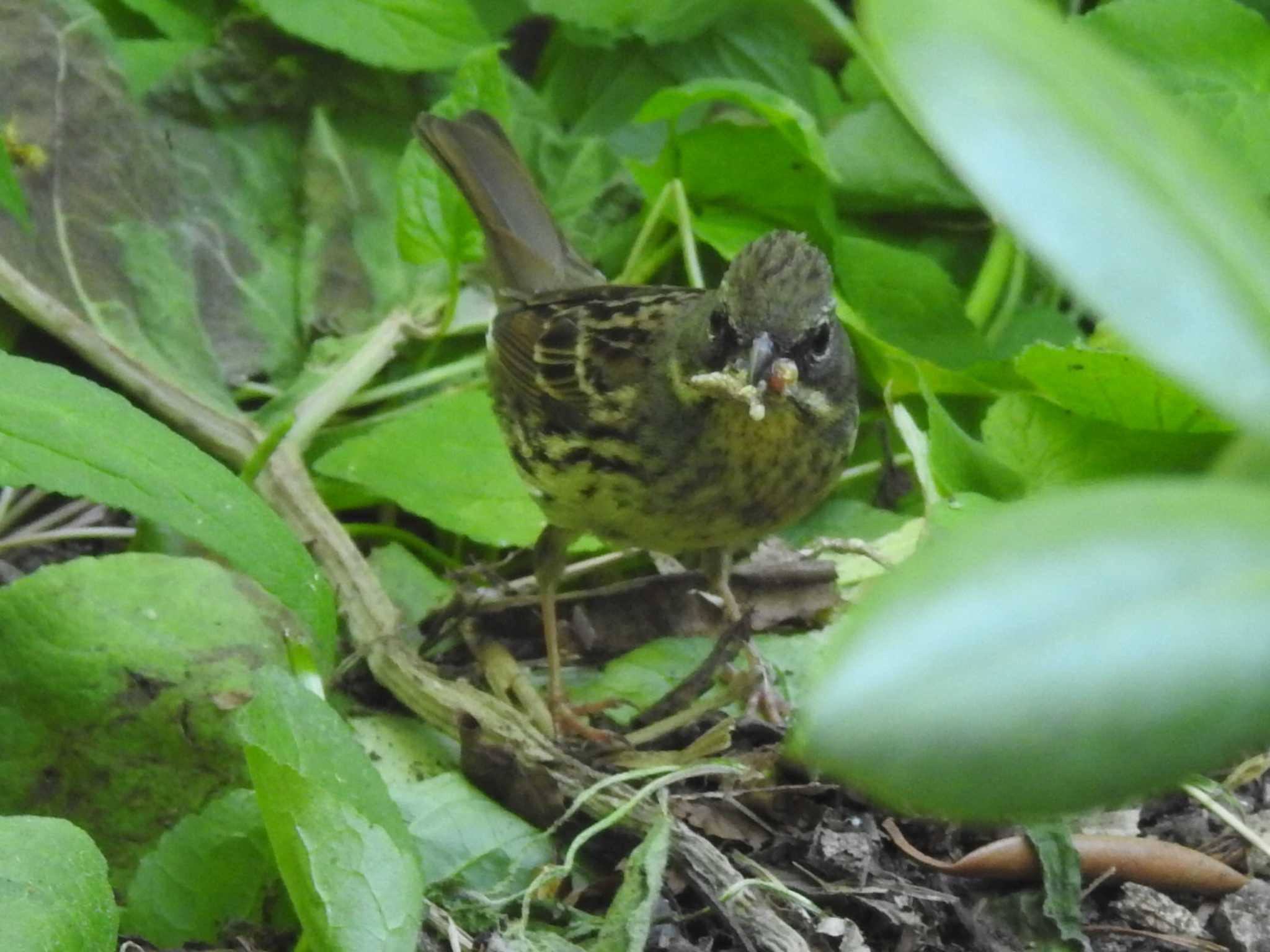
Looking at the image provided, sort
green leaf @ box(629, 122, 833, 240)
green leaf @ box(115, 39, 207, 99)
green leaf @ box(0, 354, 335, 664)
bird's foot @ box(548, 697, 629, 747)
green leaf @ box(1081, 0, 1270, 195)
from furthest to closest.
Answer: green leaf @ box(115, 39, 207, 99)
green leaf @ box(629, 122, 833, 240)
green leaf @ box(1081, 0, 1270, 195)
bird's foot @ box(548, 697, 629, 747)
green leaf @ box(0, 354, 335, 664)

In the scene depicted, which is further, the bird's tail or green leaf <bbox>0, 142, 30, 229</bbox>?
the bird's tail

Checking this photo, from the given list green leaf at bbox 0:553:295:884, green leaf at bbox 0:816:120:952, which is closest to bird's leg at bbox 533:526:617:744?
green leaf at bbox 0:553:295:884

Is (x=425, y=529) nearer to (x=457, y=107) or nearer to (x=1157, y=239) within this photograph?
(x=457, y=107)

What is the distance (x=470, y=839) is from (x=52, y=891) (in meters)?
0.73

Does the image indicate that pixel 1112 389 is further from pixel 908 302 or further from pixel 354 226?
pixel 354 226

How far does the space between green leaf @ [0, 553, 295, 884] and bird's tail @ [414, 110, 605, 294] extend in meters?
1.23

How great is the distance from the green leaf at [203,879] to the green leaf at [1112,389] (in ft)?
4.78

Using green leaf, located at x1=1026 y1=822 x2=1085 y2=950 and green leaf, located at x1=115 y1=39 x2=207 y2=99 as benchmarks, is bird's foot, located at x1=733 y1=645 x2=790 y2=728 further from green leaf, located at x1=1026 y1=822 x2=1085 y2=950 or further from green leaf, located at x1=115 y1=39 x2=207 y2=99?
green leaf, located at x1=115 y1=39 x2=207 y2=99

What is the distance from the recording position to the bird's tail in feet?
10.1

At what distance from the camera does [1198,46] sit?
3121 mm

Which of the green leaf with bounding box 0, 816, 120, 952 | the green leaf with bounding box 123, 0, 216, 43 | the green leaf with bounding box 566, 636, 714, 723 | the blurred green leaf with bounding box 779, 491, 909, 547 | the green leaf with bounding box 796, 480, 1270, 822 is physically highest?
the green leaf with bounding box 796, 480, 1270, 822

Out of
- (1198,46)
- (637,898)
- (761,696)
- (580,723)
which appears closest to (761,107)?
(1198,46)

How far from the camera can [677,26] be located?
12.5 feet

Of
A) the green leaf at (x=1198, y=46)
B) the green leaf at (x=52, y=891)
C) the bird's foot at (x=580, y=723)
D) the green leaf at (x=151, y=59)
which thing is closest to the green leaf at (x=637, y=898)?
the bird's foot at (x=580, y=723)
